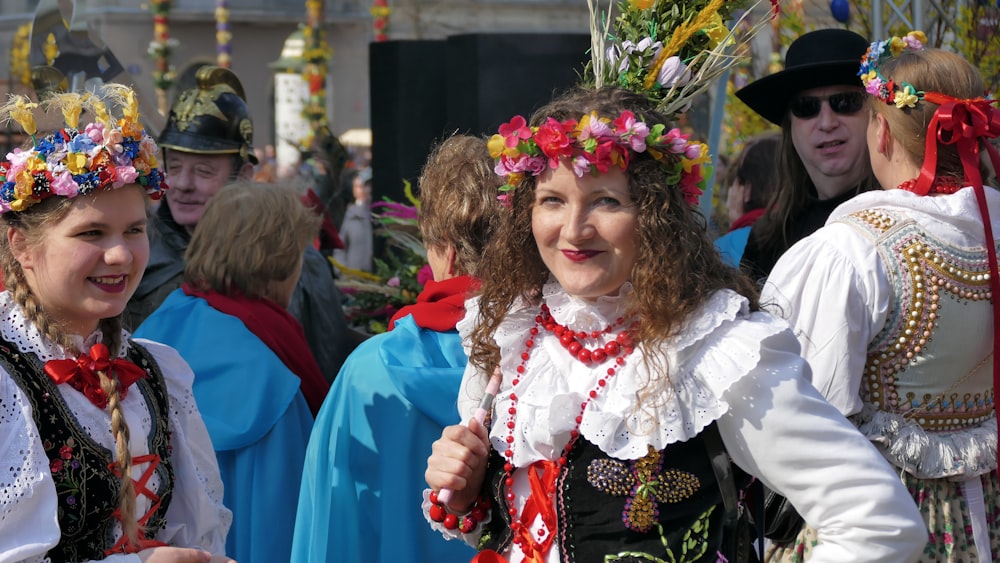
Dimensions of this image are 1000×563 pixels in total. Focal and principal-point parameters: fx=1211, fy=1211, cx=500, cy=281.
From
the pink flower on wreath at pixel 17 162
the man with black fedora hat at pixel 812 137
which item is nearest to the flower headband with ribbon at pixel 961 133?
the man with black fedora hat at pixel 812 137

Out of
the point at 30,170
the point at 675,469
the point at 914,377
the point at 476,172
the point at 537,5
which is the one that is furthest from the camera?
the point at 537,5

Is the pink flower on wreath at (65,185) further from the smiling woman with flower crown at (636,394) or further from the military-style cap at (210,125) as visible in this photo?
the military-style cap at (210,125)

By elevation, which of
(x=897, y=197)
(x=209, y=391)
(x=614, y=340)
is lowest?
(x=209, y=391)

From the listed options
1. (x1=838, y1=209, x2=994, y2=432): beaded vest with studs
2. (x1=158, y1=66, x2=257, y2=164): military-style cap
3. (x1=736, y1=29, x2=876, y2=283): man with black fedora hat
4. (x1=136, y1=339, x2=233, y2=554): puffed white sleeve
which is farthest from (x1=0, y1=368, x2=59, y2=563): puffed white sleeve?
(x1=158, y1=66, x2=257, y2=164): military-style cap

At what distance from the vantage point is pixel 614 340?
227 cm

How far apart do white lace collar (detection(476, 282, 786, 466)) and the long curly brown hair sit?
0.04 meters

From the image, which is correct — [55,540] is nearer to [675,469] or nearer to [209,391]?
[675,469]

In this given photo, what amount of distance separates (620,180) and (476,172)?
1046 millimetres

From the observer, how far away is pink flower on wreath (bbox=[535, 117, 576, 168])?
7.22 feet

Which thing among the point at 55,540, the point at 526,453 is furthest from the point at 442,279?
the point at 55,540

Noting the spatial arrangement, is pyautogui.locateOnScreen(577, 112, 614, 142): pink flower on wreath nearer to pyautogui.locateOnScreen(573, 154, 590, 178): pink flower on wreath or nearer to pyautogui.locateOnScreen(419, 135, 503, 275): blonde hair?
pyautogui.locateOnScreen(573, 154, 590, 178): pink flower on wreath

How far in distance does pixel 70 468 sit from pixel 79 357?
26 centimetres

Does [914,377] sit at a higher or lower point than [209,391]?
higher

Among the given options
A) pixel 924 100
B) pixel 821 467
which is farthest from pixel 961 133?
pixel 821 467
